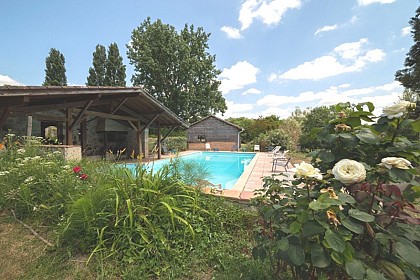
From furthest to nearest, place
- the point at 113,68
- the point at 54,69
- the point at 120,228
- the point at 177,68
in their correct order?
the point at 113,68 < the point at 54,69 < the point at 177,68 < the point at 120,228

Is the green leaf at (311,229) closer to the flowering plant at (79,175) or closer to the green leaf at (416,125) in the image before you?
the green leaf at (416,125)

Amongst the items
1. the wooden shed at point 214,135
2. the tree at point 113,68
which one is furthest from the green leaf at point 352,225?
the tree at point 113,68

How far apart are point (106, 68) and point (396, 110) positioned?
3602 centimetres

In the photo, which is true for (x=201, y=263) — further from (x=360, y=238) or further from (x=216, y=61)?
(x=216, y=61)

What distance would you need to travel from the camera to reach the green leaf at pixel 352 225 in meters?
0.95

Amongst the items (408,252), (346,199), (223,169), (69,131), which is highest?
(69,131)

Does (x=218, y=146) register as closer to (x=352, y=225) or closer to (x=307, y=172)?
(x=307, y=172)

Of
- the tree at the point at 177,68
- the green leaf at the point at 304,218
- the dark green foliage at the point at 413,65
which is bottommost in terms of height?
the green leaf at the point at 304,218

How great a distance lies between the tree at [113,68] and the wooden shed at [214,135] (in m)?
16.3

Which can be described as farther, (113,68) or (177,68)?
(113,68)

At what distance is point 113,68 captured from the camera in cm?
3050

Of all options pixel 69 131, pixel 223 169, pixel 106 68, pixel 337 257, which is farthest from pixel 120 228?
pixel 106 68

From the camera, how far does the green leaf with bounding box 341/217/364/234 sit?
0.95 metres

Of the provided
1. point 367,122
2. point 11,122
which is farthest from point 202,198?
point 11,122
